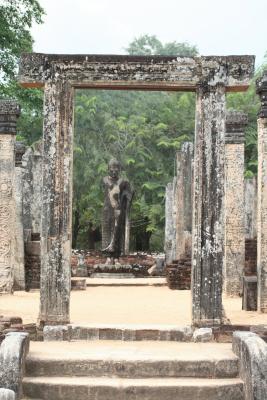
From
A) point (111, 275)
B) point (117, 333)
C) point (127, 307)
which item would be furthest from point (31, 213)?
point (117, 333)

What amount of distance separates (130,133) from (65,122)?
68.0 feet

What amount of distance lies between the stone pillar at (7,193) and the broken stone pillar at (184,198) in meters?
3.92

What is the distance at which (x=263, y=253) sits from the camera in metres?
11.8

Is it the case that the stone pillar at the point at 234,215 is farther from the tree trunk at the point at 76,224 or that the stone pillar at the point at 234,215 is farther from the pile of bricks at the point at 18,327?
the tree trunk at the point at 76,224

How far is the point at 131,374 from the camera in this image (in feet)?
24.1

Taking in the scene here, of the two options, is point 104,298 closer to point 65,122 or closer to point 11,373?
point 65,122

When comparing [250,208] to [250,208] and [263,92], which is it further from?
[263,92]

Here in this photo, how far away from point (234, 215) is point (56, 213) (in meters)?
6.18

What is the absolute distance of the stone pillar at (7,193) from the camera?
14461 millimetres

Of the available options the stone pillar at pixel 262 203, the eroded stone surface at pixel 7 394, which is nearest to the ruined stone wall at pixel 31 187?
the stone pillar at pixel 262 203

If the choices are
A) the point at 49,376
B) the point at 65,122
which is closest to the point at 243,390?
the point at 49,376

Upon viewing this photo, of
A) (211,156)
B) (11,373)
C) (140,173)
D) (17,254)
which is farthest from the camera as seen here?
(140,173)

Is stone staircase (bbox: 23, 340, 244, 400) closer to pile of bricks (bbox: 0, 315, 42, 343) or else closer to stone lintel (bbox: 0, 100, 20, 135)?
pile of bricks (bbox: 0, 315, 42, 343)

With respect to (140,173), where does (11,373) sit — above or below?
below
